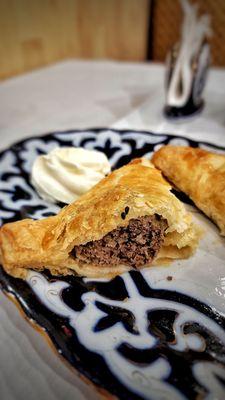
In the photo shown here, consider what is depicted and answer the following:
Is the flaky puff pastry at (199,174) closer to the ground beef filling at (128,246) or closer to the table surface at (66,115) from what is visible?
the ground beef filling at (128,246)

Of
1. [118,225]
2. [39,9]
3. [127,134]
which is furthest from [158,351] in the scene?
[39,9]

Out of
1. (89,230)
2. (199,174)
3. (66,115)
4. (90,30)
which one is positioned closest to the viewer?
(89,230)

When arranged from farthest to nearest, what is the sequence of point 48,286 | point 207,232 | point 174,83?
point 174,83, point 207,232, point 48,286

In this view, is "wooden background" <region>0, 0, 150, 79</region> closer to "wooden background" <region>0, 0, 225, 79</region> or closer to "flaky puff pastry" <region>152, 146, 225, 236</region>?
"wooden background" <region>0, 0, 225, 79</region>

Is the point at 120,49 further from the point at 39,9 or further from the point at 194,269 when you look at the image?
the point at 194,269

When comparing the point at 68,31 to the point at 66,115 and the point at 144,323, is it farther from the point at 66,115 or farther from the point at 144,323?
the point at 144,323

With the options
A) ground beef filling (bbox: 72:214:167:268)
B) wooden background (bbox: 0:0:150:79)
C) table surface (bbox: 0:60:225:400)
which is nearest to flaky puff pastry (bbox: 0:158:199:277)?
ground beef filling (bbox: 72:214:167:268)

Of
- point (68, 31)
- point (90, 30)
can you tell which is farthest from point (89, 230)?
point (90, 30)
